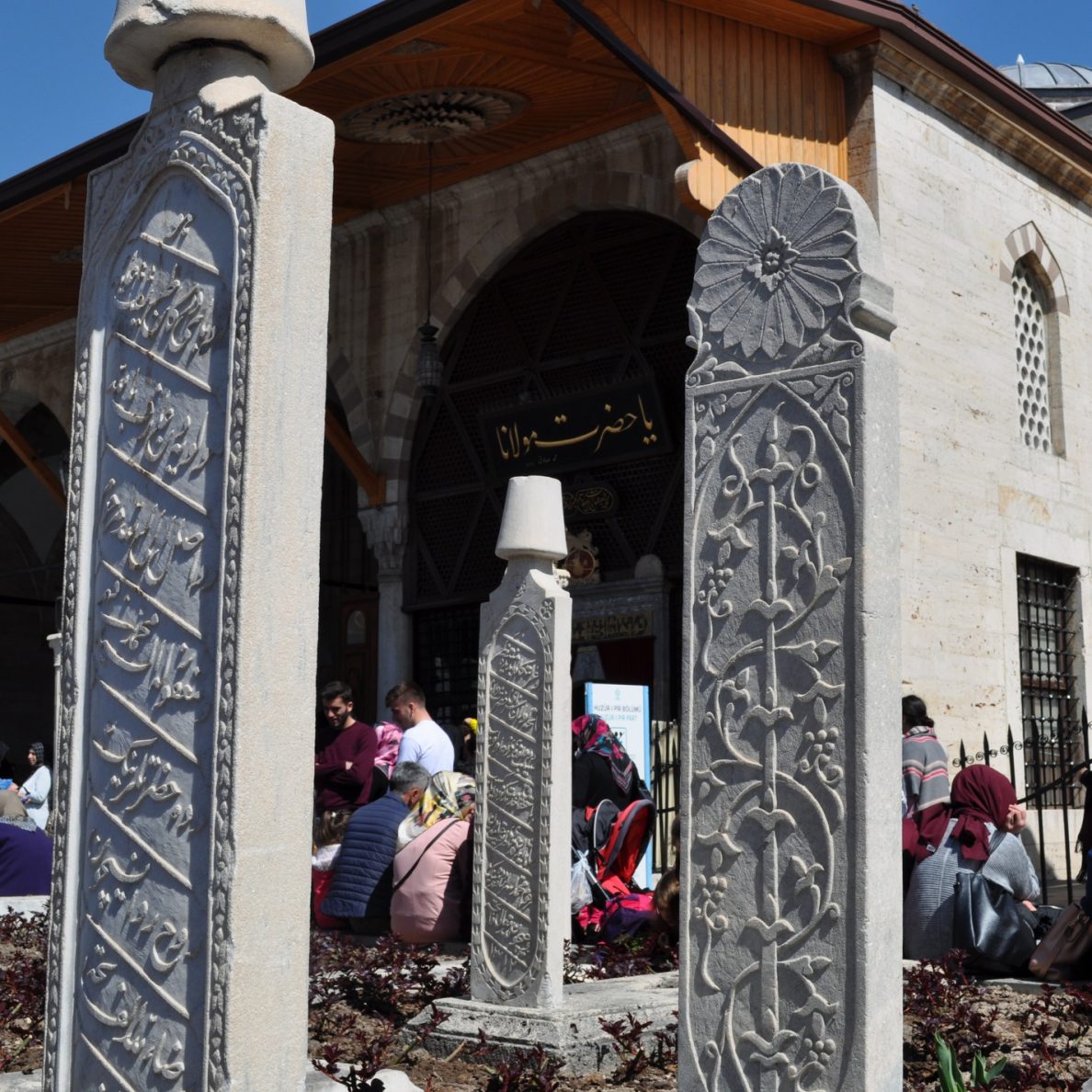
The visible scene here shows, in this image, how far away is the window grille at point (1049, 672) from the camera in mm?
12320

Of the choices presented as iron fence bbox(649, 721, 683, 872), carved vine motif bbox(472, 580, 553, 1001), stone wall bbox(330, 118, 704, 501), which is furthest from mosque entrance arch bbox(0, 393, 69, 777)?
carved vine motif bbox(472, 580, 553, 1001)

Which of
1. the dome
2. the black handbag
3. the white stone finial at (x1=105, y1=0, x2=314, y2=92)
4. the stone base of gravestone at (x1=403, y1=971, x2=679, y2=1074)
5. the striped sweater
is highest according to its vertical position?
the dome

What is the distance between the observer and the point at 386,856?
7.83 metres

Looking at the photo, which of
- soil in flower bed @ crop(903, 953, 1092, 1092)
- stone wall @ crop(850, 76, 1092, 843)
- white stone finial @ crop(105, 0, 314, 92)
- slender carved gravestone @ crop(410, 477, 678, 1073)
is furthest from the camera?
stone wall @ crop(850, 76, 1092, 843)

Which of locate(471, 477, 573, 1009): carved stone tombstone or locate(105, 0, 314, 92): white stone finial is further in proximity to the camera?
locate(471, 477, 573, 1009): carved stone tombstone

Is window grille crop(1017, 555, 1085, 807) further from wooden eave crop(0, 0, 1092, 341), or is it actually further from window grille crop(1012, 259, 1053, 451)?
wooden eave crop(0, 0, 1092, 341)

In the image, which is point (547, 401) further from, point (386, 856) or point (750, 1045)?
point (750, 1045)

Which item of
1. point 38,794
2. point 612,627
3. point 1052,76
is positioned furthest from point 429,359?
point 1052,76

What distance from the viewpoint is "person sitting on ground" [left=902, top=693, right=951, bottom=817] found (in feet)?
24.6

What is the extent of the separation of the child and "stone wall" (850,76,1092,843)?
14.3 ft

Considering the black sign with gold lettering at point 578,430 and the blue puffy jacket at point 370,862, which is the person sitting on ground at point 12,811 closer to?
the blue puffy jacket at point 370,862

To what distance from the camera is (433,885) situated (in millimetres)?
7422

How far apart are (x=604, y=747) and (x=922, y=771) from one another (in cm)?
177

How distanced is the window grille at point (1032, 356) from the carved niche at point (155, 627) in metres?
11.0
